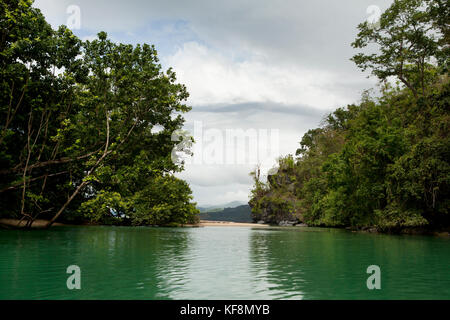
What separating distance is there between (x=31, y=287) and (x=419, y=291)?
27.5 ft

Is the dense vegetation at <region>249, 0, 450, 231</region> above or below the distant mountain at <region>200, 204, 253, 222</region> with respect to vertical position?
above

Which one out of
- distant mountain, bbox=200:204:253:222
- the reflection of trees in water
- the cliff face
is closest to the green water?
the reflection of trees in water

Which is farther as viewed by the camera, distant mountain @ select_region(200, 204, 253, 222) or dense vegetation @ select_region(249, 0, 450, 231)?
distant mountain @ select_region(200, 204, 253, 222)

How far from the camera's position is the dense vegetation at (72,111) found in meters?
21.7

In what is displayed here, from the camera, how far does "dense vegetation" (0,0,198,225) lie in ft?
71.2

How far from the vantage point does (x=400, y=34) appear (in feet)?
98.3

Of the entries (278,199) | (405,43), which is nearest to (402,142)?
(405,43)

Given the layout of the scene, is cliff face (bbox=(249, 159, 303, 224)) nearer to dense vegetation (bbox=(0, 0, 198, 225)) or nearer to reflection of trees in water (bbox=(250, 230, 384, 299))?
dense vegetation (bbox=(0, 0, 198, 225))

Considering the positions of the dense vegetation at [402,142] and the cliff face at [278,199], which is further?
the cliff face at [278,199]

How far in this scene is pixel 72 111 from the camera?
2597 centimetres

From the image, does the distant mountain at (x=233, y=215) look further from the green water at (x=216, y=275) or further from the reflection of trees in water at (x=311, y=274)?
the green water at (x=216, y=275)

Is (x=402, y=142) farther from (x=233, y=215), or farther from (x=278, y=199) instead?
(x=233, y=215)

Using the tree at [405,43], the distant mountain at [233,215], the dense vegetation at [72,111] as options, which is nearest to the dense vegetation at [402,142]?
the tree at [405,43]

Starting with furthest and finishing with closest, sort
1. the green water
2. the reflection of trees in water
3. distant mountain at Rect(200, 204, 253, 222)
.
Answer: distant mountain at Rect(200, 204, 253, 222) < the reflection of trees in water < the green water
